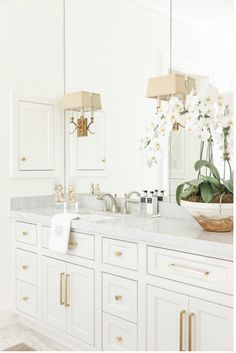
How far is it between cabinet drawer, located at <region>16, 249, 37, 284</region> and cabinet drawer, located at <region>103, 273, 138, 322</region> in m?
0.77

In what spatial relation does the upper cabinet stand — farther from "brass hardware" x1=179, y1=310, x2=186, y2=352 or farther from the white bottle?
"brass hardware" x1=179, y1=310, x2=186, y2=352

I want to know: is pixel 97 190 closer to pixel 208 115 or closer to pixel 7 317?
pixel 7 317

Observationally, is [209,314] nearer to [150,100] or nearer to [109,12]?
[150,100]

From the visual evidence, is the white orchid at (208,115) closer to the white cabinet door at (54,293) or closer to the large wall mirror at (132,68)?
the large wall mirror at (132,68)

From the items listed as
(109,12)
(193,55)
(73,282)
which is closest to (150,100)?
(193,55)

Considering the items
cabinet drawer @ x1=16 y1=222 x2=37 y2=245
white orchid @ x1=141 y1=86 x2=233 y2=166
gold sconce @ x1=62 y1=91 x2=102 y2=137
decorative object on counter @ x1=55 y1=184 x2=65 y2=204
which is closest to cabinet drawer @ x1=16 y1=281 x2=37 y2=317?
cabinet drawer @ x1=16 y1=222 x2=37 y2=245

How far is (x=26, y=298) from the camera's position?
3037 mm

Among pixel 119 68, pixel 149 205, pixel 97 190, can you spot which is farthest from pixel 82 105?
pixel 149 205

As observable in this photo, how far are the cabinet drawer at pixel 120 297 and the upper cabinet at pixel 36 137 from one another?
1.23 m

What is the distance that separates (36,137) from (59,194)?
0.50m

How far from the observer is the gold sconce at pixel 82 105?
3.19 m

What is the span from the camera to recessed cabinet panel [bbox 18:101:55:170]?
10.4 ft

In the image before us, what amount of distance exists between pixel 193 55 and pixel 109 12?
947 millimetres

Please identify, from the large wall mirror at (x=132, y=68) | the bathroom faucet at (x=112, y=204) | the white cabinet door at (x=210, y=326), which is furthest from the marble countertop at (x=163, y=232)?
the large wall mirror at (x=132, y=68)
